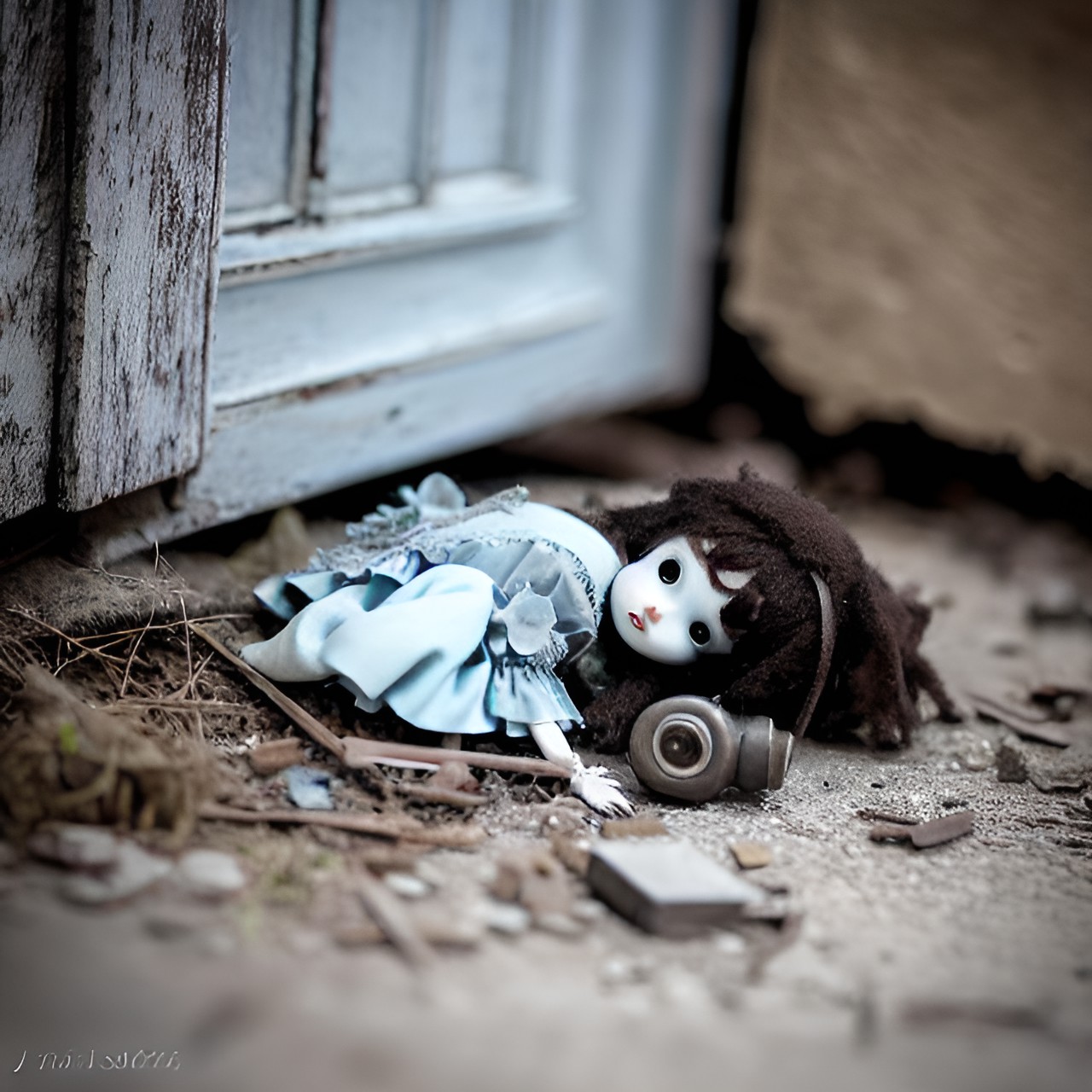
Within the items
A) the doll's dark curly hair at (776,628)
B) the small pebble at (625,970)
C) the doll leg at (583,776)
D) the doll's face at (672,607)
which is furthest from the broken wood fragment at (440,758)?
the small pebble at (625,970)

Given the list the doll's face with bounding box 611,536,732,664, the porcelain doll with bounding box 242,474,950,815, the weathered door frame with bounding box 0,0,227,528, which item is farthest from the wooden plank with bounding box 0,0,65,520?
the doll's face with bounding box 611,536,732,664

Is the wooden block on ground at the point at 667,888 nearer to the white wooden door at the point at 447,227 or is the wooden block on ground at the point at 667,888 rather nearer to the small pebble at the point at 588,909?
the small pebble at the point at 588,909

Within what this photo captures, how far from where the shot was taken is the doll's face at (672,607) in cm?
212

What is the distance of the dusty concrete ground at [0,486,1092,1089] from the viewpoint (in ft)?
4.25

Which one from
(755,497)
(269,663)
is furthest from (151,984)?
(755,497)

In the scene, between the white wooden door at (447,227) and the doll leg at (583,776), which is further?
the white wooden door at (447,227)

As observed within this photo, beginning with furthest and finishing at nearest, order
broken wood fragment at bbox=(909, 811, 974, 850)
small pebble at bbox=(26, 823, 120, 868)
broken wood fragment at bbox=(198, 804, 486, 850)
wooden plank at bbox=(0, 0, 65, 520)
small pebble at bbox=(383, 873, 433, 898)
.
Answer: broken wood fragment at bbox=(909, 811, 974, 850) < wooden plank at bbox=(0, 0, 65, 520) < broken wood fragment at bbox=(198, 804, 486, 850) < small pebble at bbox=(383, 873, 433, 898) < small pebble at bbox=(26, 823, 120, 868)

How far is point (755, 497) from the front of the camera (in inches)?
85.0

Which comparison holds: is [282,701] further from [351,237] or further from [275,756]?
[351,237]

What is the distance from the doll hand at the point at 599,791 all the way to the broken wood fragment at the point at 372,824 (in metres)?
0.21

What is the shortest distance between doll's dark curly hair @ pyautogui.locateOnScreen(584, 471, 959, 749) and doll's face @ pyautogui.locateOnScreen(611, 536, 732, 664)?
0.03m

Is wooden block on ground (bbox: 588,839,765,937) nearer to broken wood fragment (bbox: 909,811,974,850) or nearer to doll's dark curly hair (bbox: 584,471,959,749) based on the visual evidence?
broken wood fragment (bbox: 909,811,974,850)

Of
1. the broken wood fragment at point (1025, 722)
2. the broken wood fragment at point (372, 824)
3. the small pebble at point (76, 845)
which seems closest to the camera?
the small pebble at point (76, 845)

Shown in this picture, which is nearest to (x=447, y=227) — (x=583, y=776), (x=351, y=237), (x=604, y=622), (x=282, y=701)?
(x=351, y=237)
